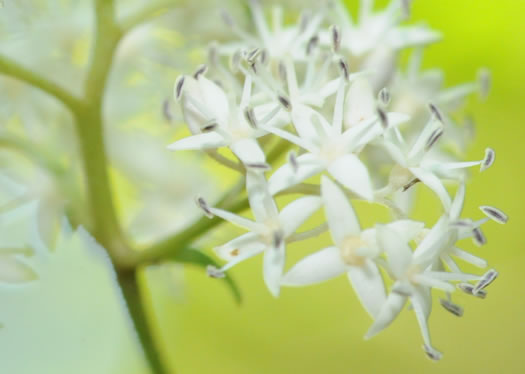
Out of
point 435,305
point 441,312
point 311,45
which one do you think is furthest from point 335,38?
point 441,312

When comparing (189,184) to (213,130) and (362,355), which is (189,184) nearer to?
(213,130)

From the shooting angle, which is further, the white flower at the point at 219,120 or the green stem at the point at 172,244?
the green stem at the point at 172,244

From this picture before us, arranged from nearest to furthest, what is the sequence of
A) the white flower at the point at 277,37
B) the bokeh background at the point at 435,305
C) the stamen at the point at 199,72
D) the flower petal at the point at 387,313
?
the flower petal at the point at 387,313, the stamen at the point at 199,72, the white flower at the point at 277,37, the bokeh background at the point at 435,305

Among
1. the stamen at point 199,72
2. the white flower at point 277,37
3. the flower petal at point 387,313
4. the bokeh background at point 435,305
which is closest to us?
the flower petal at point 387,313

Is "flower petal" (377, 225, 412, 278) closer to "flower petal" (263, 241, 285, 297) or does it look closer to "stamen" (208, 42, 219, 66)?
"flower petal" (263, 241, 285, 297)

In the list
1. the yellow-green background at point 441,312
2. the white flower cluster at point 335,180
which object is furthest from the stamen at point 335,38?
the yellow-green background at point 441,312

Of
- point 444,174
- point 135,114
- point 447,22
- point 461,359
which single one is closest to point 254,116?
point 444,174

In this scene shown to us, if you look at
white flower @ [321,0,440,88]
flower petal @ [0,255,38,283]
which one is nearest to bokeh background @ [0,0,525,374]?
white flower @ [321,0,440,88]

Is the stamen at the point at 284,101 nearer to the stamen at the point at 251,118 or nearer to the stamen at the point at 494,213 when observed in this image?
the stamen at the point at 251,118

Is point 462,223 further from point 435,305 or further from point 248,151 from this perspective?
point 435,305
